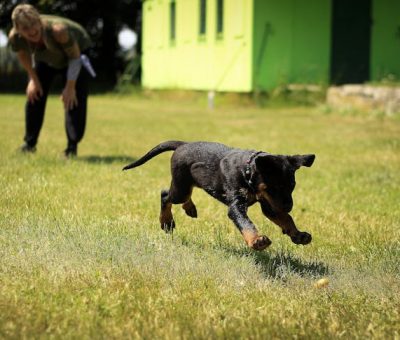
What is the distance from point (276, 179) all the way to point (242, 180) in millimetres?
309

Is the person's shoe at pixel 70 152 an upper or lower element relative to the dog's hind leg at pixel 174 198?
lower

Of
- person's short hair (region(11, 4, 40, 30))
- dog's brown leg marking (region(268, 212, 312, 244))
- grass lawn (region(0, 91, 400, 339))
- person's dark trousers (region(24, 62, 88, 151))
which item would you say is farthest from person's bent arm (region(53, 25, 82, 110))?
dog's brown leg marking (region(268, 212, 312, 244))

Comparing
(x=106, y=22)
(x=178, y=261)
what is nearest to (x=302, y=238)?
(x=178, y=261)

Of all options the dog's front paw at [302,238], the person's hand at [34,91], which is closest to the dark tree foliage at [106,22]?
the person's hand at [34,91]

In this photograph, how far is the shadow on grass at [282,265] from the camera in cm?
→ 462

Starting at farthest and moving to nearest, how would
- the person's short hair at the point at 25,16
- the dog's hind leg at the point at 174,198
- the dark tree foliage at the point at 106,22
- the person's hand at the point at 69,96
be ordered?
the dark tree foliage at the point at 106,22
the person's hand at the point at 69,96
the person's short hair at the point at 25,16
the dog's hind leg at the point at 174,198

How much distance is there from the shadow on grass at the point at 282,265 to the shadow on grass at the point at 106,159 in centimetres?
482

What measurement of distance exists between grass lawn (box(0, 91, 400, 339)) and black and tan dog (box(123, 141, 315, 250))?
0.94 feet

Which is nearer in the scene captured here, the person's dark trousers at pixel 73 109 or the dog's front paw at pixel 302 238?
the dog's front paw at pixel 302 238

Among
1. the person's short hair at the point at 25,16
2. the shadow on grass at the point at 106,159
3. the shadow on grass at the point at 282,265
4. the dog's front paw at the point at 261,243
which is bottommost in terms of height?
the shadow on grass at the point at 106,159

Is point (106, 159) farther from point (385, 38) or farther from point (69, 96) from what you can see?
point (385, 38)

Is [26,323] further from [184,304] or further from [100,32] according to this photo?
[100,32]

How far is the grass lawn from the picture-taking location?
3668 mm

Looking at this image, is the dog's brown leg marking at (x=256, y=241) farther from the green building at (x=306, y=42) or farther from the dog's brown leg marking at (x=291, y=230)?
the green building at (x=306, y=42)
